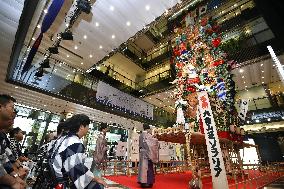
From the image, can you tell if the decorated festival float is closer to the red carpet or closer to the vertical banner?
the red carpet

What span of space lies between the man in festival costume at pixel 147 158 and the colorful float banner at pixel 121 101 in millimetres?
7219

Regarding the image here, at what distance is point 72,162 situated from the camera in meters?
1.99

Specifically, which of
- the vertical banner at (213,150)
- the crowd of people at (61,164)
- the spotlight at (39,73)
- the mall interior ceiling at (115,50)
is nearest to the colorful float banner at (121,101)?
the mall interior ceiling at (115,50)

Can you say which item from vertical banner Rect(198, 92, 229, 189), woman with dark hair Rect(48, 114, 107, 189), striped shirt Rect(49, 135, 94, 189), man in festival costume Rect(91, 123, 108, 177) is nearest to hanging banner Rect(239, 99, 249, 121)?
vertical banner Rect(198, 92, 229, 189)

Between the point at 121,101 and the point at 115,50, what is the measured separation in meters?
5.11

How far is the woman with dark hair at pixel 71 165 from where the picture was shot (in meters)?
1.95

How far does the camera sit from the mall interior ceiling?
22.6 feet

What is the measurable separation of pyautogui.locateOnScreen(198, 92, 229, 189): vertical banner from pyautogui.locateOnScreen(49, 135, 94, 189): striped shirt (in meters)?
2.79

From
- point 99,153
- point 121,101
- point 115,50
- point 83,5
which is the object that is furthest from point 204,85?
point 121,101

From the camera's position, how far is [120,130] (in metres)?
17.8

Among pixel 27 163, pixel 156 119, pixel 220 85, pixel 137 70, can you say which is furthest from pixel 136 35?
→ pixel 137 70

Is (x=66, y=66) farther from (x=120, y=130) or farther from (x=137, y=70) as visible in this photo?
(x=137, y=70)

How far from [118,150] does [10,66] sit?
20.6 feet

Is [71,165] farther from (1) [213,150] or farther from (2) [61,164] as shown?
(1) [213,150]
